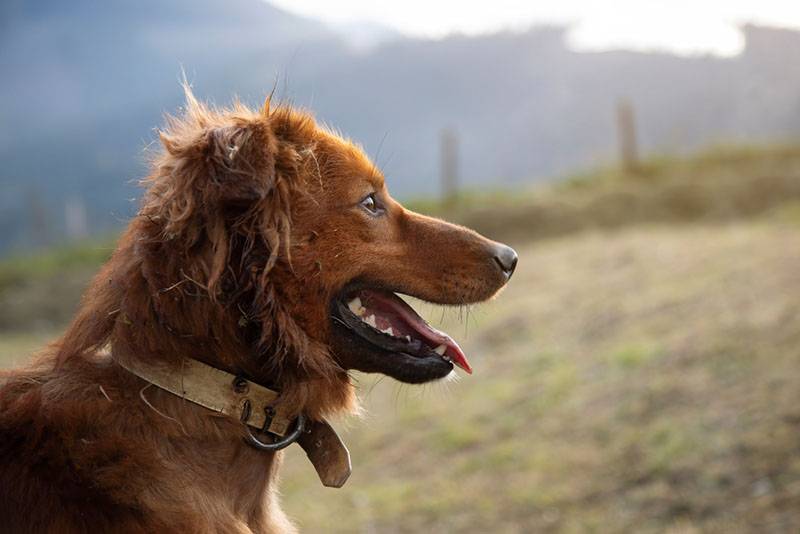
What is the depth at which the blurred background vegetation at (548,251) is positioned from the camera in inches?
239

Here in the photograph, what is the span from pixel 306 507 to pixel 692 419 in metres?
3.02

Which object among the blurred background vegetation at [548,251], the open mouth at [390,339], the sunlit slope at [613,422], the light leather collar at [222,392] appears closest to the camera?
the light leather collar at [222,392]

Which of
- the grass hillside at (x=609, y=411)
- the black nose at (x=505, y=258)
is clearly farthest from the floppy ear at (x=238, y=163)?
the grass hillside at (x=609, y=411)

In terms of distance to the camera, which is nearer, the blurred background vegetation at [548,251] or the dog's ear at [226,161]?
the dog's ear at [226,161]

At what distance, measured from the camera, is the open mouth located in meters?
2.72

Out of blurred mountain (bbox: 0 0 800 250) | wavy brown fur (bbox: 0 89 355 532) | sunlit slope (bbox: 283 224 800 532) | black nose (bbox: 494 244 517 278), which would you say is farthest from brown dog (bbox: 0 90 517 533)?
blurred mountain (bbox: 0 0 800 250)

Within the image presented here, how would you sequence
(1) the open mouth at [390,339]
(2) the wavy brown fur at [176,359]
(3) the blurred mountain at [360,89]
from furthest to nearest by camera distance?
1. (3) the blurred mountain at [360,89]
2. (1) the open mouth at [390,339]
3. (2) the wavy brown fur at [176,359]

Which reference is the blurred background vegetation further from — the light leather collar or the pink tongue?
the light leather collar

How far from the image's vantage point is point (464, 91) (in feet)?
116

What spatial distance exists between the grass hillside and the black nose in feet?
0.77

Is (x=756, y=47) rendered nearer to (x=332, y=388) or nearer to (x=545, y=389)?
(x=545, y=389)

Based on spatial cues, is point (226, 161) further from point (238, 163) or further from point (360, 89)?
point (360, 89)

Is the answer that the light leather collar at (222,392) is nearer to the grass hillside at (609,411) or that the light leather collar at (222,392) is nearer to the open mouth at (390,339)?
the open mouth at (390,339)

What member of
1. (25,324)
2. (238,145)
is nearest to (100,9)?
(25,324)
